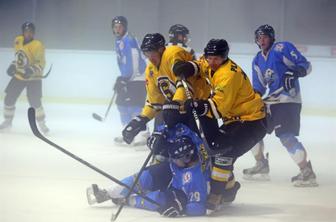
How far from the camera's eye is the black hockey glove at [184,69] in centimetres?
379

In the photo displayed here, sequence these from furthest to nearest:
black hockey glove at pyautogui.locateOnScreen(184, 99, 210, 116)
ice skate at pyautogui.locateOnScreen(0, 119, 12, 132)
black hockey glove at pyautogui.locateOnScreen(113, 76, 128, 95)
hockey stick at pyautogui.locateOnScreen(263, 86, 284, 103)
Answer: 1. ice skate at pyautogui.locateOnScreen(0, 119, 12, 132)
2. black hockey glove at pyautogui.locateOnScreen(113, 76, 128, 95)
3. hockey stick at pyautogui.locateOnScreen(263, 86, 284, 103)
4. black hockey glove at pyautogui.locateOnScreen(184, 99, 210, 116)

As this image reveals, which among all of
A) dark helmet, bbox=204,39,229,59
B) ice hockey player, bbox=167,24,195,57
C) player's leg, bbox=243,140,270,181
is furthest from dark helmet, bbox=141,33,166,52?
ice hockey player, bbox=167,24,195,57

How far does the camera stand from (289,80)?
476 cm

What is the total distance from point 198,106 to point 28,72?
426 centimetres

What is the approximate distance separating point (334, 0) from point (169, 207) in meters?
7.00

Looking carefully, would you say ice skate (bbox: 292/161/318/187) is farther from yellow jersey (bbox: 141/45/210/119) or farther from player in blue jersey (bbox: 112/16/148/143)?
player in blue jersey (bbox: 112/16/148/143)

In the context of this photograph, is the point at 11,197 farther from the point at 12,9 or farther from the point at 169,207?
the point at 12,9

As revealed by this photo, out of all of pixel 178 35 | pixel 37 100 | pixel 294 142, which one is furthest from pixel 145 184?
pixel 37 100

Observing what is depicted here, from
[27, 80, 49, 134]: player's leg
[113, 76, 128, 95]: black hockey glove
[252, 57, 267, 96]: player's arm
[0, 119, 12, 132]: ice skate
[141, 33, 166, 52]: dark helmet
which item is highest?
[141, 33, 166, 52]: dark helmet

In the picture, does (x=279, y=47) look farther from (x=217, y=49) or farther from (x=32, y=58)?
(x=32, y=58)

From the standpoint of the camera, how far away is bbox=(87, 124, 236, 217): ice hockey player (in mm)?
3691

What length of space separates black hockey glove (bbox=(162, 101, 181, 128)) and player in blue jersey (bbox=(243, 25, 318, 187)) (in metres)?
1.28

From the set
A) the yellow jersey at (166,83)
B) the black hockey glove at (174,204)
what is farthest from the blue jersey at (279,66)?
the black hockey glove at (174,204)

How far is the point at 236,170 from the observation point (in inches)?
216
